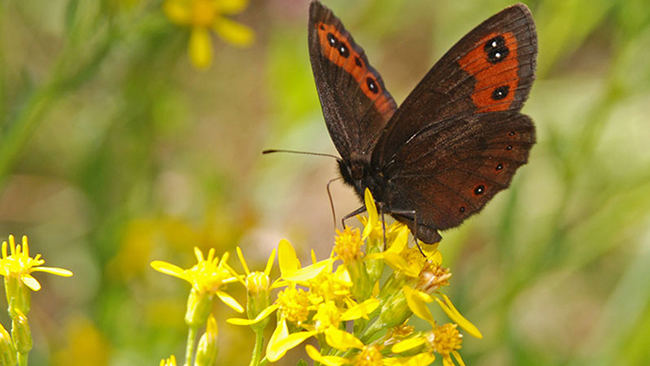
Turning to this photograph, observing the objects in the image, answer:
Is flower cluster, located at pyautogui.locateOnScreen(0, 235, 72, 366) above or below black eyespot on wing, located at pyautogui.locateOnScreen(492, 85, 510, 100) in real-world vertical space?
below

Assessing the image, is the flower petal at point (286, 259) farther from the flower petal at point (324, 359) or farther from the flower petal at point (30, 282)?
the flower petal at point (30, 282)

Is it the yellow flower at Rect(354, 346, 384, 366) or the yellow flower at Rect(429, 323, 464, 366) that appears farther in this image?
the yellow flower at Rect(429, 323, 464, 366)

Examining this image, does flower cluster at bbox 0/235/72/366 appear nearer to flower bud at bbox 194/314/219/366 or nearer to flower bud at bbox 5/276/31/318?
flower bud at bbox 5/276/31/318

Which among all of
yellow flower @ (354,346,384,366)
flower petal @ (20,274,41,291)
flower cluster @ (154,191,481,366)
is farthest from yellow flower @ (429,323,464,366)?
flower petal @ (20,274,41,291)

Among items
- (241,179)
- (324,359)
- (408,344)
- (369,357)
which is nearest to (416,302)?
(408,344)

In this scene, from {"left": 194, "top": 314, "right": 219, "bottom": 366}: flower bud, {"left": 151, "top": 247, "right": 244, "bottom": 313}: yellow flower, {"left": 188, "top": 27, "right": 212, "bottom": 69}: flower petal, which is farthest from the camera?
{"left": 188, "top": 27, "right": 212, "bottom": 69}: flower petal

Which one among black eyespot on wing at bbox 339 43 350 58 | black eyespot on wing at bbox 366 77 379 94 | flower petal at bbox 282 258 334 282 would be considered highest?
black eyespot on wing at bbox 339 43 350 58
